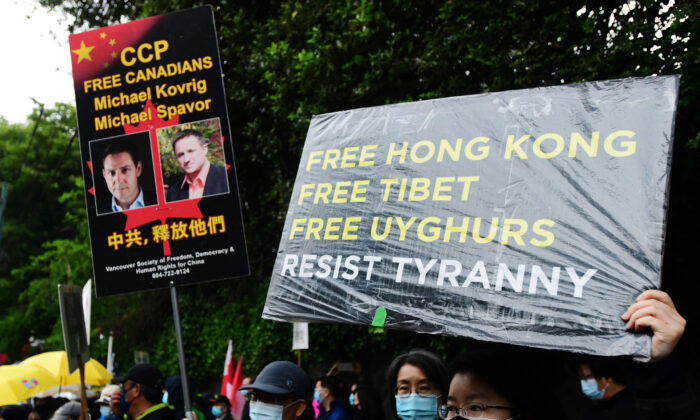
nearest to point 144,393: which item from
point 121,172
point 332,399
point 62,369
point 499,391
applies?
point 121,172

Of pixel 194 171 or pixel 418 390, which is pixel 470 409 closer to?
pixel 418 390

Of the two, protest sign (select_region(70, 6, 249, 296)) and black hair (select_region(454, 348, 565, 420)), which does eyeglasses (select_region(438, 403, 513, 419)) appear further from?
protest sign (select_region(70, 6, 249, 296))

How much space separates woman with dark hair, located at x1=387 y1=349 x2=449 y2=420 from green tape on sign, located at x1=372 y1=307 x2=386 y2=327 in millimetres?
1324

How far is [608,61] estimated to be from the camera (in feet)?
22.4

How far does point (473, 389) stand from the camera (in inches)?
108

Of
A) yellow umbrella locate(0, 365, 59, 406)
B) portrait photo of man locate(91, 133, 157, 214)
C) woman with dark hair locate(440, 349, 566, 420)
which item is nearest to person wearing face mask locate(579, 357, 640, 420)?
woman with dark hair locate(440, 349, 566, 420)

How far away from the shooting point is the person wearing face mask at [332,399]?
690 cm

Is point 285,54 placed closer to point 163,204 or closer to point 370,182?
point 163,204

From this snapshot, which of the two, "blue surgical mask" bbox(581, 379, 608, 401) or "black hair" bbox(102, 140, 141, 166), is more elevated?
"black hair" bbox(102, 140, 141, 166)

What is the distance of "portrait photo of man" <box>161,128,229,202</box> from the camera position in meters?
5.72

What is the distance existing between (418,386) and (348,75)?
592cm

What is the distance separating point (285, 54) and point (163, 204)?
4.86 m

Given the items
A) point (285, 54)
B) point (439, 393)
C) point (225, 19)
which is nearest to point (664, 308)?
point (439, 393)

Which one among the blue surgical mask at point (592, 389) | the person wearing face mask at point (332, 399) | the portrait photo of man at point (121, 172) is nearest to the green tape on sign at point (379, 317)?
the blue surgical mask at point (592, 389)
